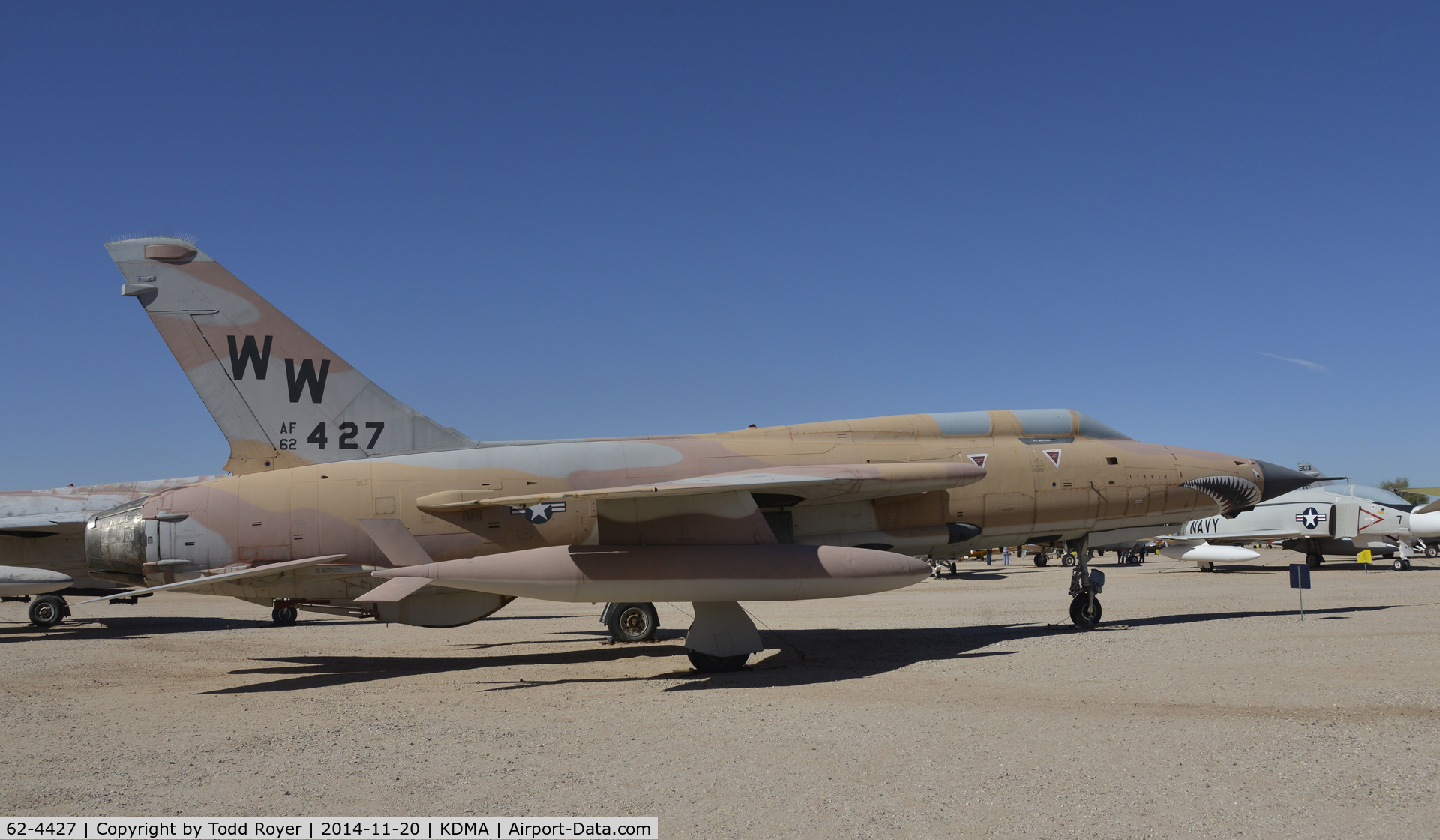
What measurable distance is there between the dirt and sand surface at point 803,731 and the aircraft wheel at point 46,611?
5.09 m

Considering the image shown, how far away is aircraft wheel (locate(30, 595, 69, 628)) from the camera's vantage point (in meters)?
19.8

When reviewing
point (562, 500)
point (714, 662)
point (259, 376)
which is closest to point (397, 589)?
point (562, 500)

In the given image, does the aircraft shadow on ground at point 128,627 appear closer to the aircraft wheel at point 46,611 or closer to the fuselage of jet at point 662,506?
the aircraft wheel at point 46,611

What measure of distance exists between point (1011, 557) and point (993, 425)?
54.0 m

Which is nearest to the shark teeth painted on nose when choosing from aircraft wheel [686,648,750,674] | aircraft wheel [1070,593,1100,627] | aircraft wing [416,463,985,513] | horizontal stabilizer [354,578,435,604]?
aircraft wheel [1070,593,1100,627]

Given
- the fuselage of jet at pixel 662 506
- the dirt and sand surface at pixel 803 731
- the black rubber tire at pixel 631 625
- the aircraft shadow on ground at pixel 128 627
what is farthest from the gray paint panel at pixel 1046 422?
the aircraft shadow on ground at pixel 128 627

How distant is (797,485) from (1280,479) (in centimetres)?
908

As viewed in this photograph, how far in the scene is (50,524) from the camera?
18125 millimetres

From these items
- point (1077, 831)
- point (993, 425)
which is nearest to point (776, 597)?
point (993, 425)

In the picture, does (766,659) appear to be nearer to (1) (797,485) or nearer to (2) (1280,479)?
(1) (797,485)

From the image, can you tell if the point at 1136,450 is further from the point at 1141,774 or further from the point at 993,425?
the point at 1141,774

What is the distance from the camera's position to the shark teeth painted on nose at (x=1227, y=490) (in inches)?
568

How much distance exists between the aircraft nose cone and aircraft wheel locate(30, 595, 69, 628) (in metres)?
24.7

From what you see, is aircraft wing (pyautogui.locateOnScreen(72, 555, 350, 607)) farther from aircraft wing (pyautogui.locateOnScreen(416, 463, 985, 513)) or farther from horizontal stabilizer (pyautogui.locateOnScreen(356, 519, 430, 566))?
aircraft wing (pyautogui.locateOnScreen(416, 463, 985, 513))
